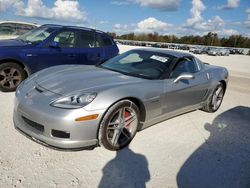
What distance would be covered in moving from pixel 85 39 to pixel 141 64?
2.82 metres

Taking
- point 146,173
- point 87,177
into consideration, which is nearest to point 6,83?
point 87,177

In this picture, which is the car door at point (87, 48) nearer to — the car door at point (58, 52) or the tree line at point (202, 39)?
the car door at point (58, 52)

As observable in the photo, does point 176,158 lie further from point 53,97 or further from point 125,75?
point 53,97

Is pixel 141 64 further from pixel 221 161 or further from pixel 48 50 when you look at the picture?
pixel 48 50

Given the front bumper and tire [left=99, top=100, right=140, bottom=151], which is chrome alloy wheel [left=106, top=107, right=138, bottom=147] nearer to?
tire [left=99, top=100, right=140, bottom=151]

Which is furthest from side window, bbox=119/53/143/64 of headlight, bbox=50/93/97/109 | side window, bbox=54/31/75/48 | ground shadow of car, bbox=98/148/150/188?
side window, bbox=54/31/75/48

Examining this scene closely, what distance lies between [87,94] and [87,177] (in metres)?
0.97

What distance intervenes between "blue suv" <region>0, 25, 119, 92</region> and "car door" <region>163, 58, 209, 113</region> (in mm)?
1820

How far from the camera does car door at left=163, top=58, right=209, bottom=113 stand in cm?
384

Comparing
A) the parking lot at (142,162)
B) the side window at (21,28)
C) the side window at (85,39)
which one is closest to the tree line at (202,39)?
the side window at (21,28)

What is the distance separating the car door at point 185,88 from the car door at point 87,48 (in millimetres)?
2549

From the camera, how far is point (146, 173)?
2766mm

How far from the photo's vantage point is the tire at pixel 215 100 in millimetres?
5169

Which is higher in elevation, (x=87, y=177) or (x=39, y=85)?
(x=39, y=85)
